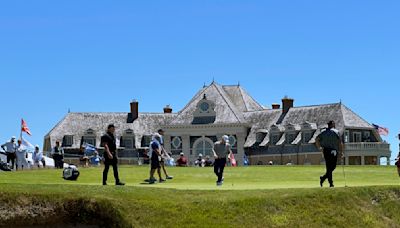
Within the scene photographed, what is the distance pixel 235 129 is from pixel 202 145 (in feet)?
14.6

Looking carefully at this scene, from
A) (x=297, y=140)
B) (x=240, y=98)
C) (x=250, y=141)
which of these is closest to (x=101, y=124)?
(x=240, y=98)

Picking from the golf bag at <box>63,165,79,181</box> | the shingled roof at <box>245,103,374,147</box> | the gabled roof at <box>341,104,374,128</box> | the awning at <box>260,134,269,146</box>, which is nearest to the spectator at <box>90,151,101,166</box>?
the golf bag at <box>63,165,79,181</box>

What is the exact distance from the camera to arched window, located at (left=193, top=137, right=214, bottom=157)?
100750mm

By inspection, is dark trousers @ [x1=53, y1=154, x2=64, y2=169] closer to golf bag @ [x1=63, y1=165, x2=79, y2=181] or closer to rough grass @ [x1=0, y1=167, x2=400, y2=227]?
golf bag @ [x1=63, y1=165, x2=79, y2=181]

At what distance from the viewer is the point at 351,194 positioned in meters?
21.4

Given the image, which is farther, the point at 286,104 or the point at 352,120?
the point at 286,104

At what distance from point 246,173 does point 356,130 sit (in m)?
58.7

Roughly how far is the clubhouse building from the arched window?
0.12 metres

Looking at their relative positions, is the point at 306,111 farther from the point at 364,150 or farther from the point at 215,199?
the point at 215,199

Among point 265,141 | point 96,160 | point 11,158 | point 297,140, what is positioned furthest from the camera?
point 265,141

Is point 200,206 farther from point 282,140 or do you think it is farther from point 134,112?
point 134,112

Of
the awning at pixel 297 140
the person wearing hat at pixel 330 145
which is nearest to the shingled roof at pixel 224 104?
the awning at pixel 297 140

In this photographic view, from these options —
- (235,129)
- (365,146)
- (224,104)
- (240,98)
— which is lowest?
(365,146)

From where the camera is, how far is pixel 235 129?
102m
